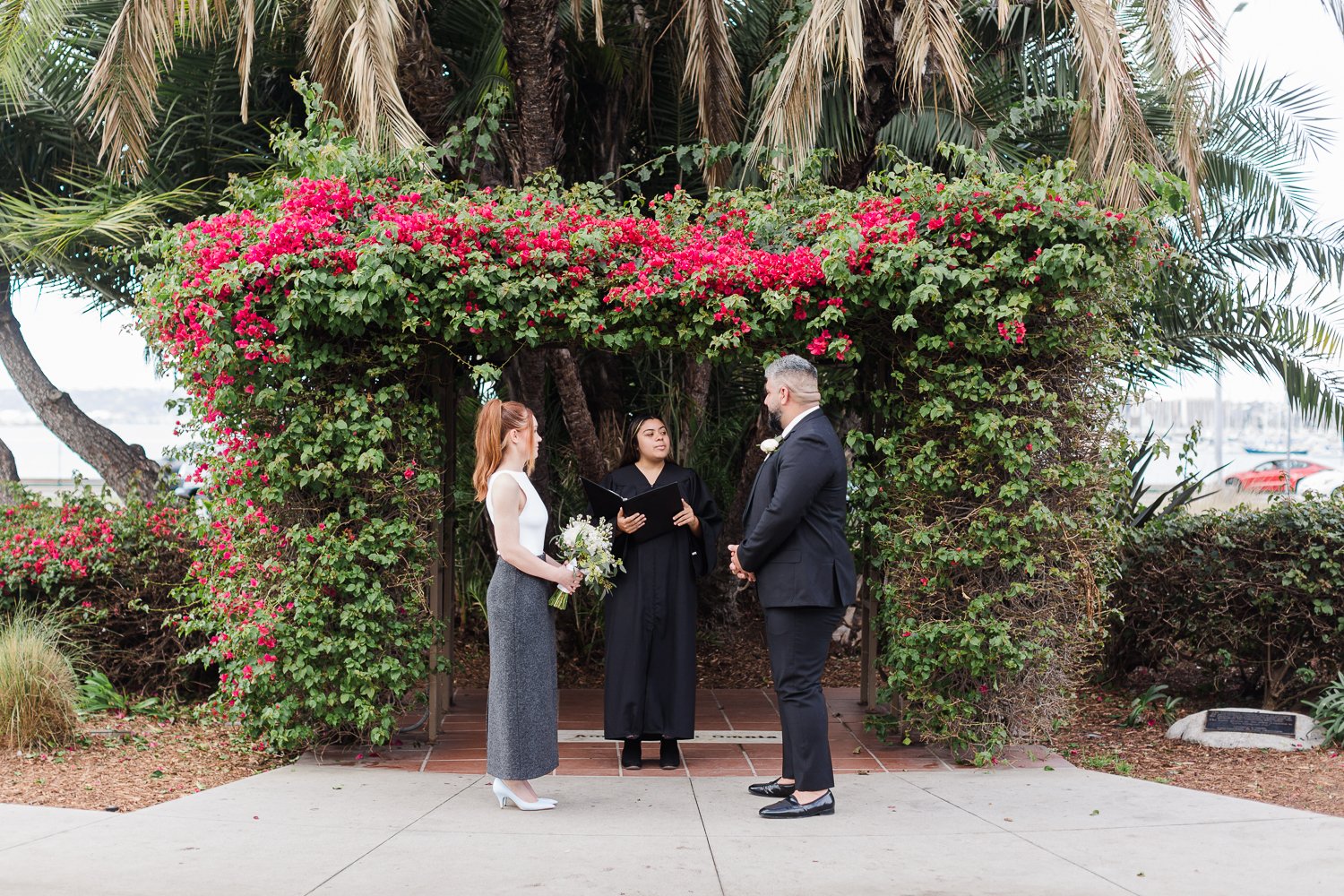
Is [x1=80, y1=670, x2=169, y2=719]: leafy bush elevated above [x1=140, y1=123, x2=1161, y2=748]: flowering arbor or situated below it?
below

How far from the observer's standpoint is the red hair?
4.83 m

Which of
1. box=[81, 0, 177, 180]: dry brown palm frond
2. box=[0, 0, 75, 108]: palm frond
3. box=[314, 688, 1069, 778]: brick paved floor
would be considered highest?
box=[0, 0, 75, 108]: palm frond

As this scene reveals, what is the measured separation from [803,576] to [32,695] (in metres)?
4.40

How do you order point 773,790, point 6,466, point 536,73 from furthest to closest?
point 6,466, point 536,73, point 773,790

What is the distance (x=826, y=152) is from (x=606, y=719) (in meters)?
3.57

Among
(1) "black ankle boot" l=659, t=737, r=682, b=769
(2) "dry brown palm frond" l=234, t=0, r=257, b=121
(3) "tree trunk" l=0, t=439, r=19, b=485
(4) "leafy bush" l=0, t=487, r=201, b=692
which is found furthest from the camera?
(3) "tree trunk" l=0, t=439, r=19, b=485

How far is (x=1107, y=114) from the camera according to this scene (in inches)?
270

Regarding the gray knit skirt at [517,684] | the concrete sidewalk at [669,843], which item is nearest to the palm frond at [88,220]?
the gray knit skirt at [517,684]

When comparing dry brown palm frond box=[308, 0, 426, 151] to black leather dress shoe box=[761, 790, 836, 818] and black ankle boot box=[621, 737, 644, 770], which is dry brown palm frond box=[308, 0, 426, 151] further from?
black leather dress shoe box=[761, 790, 836, 818]

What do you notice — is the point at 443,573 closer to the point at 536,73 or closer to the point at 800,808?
the point at 800,808

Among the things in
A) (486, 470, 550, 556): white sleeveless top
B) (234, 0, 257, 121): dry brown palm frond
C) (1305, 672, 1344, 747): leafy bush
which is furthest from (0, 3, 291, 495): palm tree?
(1305, 672, 1344, 747): leafy bush

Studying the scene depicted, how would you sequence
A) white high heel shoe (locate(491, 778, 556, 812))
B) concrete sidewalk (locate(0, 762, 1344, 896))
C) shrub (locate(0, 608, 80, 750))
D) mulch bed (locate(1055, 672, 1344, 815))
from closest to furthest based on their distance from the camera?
1. concrete sidewalk (locate(0, 762, 1344, 896))
2. white high heel shoe (locate(491, 778, 556, 812))
3. mulch bed (locate(1055, 672, 1344, 815))
4. shrub (locate(0, 608, 80, 750))

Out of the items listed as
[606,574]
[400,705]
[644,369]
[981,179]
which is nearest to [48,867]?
[400,705]

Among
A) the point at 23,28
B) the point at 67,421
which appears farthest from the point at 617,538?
the point at 67,421
